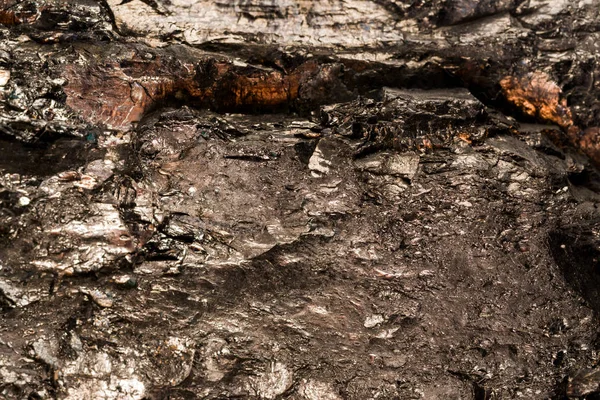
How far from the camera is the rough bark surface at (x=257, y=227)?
6.32 ft

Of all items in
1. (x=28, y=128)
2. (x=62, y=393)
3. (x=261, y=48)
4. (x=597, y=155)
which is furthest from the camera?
(x=597, y=155)

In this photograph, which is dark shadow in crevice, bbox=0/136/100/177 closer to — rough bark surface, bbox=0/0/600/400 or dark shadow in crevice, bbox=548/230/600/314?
rough bark surface, bbox=0/0/600/400

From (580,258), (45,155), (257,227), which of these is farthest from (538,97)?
(45,155)

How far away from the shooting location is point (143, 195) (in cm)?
199

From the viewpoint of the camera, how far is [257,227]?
6.52 feet

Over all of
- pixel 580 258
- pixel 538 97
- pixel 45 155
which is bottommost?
pixel 580 258

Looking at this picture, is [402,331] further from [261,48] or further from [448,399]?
[261,48]

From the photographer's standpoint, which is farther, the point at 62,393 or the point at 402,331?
the point at 402,331

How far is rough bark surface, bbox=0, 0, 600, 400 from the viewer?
1927mm

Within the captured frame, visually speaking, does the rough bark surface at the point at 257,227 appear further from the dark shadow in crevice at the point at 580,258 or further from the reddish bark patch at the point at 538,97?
the reddish bark patch at the point at 538,97

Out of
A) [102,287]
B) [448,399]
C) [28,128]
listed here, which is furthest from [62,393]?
[448,399]

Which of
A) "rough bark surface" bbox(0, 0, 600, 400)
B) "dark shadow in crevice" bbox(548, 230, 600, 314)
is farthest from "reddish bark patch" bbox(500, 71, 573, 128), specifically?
"dark shadow in crevice" bbox(548, 230, 600, 314)

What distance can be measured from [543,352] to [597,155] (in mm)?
804

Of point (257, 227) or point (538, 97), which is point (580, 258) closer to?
point (538, 97)
